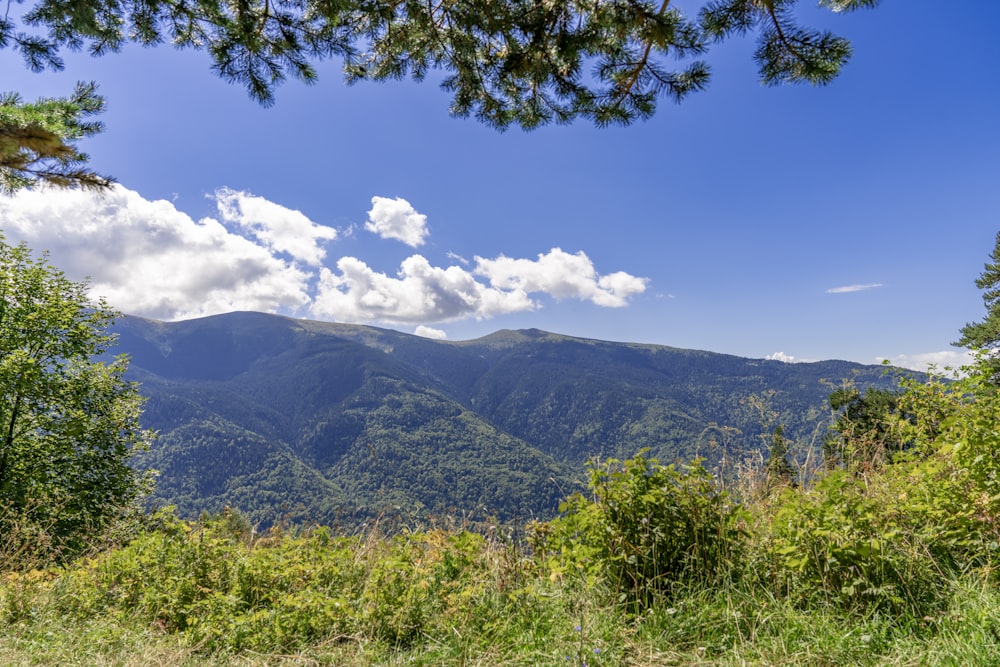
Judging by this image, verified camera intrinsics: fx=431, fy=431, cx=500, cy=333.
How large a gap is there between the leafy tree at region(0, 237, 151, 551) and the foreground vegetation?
40.7 feet

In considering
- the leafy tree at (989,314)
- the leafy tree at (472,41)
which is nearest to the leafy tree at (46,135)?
the leafy tree at (472,41)

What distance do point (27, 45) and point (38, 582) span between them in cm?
599

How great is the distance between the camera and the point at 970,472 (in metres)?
2.93

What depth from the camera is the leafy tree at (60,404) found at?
13.5 m

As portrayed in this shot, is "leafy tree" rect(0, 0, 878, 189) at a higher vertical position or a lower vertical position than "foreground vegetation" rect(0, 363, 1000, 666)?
higher

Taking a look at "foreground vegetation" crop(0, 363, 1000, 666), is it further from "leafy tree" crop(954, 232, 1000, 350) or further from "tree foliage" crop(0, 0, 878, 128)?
"leafy tree" crop(954, 232, 1000, 350)

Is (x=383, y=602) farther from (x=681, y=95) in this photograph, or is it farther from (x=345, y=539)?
(x=681, y=95)

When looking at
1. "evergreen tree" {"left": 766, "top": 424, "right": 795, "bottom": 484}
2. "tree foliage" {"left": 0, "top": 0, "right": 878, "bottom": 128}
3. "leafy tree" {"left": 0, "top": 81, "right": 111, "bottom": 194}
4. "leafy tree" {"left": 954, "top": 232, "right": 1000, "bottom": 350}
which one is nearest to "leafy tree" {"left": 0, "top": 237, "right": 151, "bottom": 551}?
"leafy tree" {"left": 0, "top": 81, "right": 111, "bottom": 194}

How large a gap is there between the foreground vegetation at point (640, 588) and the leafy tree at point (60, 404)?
12.4 meters

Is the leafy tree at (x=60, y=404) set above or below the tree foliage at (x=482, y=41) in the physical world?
below

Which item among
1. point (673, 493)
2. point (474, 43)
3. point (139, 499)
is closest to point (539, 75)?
point (474, 43)

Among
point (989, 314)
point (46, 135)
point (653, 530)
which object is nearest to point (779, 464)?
point (653, 530)

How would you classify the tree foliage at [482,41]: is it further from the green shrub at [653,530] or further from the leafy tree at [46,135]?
the green shrub at [653,530]

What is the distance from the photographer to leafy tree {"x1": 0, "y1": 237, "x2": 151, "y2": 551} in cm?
1346
